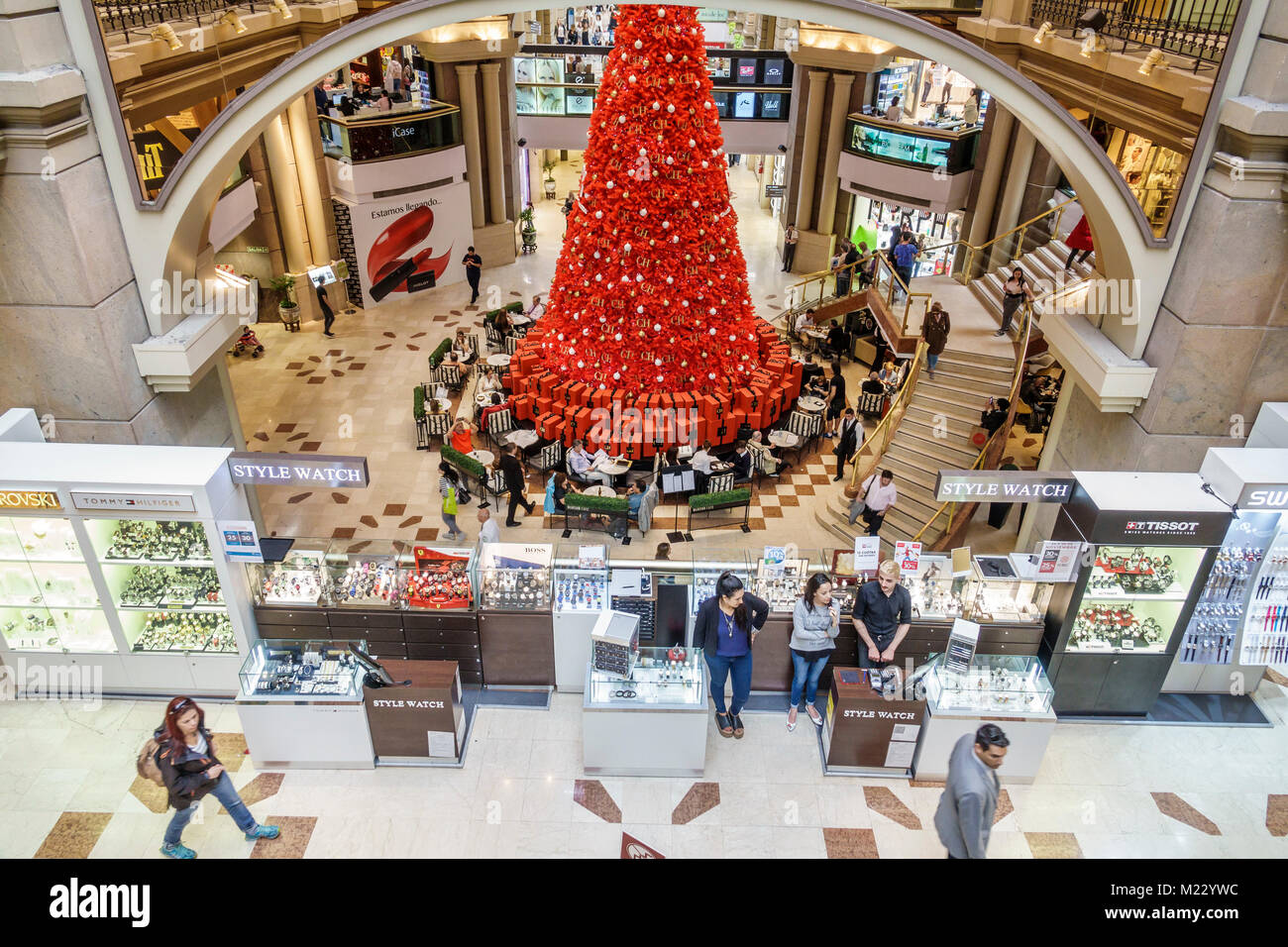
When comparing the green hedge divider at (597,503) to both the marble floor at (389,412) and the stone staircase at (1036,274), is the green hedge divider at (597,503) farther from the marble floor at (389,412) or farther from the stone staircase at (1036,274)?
the stone staircase at (1036,274)

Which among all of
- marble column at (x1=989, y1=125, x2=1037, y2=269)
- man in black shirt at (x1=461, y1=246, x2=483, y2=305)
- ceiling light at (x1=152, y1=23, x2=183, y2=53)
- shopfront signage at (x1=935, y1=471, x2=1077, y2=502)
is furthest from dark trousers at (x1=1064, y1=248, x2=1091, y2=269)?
ceiling light at (x1=152, y1=23, x2=183, y2=53)

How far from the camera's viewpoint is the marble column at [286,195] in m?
13.9

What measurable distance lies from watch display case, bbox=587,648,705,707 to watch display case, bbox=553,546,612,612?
69 centimetres

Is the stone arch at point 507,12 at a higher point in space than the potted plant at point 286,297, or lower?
higher

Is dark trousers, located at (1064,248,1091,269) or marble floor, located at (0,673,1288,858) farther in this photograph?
dark trousers, located at (1064,248,1091,269)

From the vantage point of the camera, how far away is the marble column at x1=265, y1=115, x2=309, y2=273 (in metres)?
13.9

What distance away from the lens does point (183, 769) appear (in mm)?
5082

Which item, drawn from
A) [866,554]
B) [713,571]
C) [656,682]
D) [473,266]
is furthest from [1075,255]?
[473,266]

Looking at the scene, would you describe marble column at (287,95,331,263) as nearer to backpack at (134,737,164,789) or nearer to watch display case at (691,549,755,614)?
watch display case at (691,549,755,614)

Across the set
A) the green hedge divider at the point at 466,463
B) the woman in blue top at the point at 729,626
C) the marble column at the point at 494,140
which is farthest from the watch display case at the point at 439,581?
the marble column at the point at 494,140

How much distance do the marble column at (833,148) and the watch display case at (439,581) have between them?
44.5ft

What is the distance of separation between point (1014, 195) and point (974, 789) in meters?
12.0

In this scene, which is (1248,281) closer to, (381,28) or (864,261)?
(381,28)

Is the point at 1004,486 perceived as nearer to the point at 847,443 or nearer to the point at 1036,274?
the point at 847,443
